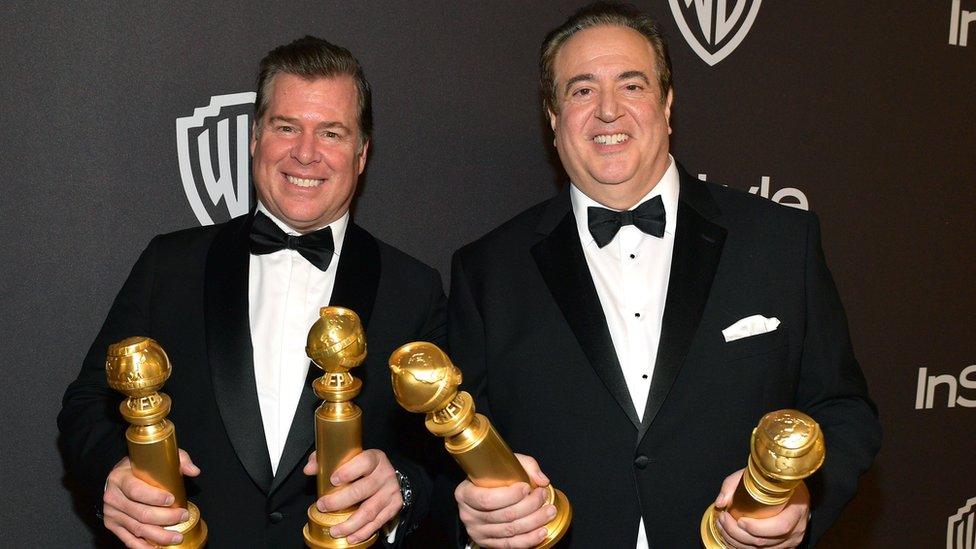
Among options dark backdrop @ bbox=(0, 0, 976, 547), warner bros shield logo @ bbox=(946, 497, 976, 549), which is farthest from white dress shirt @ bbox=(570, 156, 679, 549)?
warner bros shield logo @ bbox=(946, 497, 976, 549)

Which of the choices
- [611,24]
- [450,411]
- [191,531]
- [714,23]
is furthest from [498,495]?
[714,23]

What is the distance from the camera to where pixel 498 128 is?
92.8 inches

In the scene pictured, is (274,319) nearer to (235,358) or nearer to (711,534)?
(235,358)

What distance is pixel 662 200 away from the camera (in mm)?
1789

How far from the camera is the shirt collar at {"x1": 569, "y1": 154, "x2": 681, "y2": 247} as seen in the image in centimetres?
180

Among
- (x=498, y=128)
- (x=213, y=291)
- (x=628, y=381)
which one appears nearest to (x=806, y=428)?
(x=628, y=381)

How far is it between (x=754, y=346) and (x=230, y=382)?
984 millimetres

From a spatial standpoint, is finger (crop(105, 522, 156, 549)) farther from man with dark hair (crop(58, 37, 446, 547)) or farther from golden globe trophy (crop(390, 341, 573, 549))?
golden globe trophy (crop(390, 341, 573, 549))

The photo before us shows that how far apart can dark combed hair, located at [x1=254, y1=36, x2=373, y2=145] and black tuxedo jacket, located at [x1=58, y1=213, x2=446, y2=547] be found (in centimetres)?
24

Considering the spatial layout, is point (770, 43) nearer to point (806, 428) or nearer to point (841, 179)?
point (841, 179)

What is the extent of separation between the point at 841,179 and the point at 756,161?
28cm

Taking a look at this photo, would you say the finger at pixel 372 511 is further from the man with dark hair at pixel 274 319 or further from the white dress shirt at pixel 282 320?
the white dress shirt at pixel 282 320

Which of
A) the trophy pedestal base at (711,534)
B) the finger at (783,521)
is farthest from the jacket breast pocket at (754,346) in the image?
the trophy pedestal base at (711,534)

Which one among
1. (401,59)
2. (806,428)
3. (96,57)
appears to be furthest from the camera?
(401,59)
